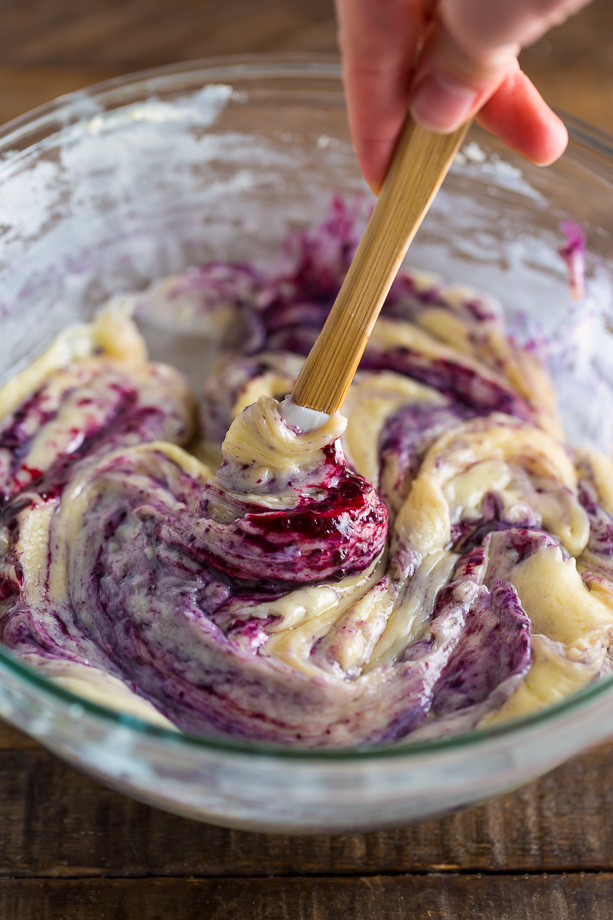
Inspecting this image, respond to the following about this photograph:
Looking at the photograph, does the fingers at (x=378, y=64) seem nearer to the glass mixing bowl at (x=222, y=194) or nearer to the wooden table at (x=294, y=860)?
the glass mixing bowl at (x=222, y=194)

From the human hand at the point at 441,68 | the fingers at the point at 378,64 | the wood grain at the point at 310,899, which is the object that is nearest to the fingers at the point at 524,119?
the human hand at the point at 441,68

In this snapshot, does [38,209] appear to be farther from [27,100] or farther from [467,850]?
[467,850]

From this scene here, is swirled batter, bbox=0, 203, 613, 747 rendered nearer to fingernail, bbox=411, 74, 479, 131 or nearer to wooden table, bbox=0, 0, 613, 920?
wooden table, bbox=0, 0, 613, 920

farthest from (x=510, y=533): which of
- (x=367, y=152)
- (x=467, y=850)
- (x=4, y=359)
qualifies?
(x=4, y=359)

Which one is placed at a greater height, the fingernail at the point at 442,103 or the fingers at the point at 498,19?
the fingers at the point at 498,19

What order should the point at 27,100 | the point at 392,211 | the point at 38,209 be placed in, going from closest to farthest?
the point at 392,211 → the point at 38,209 → the point at 27,100
